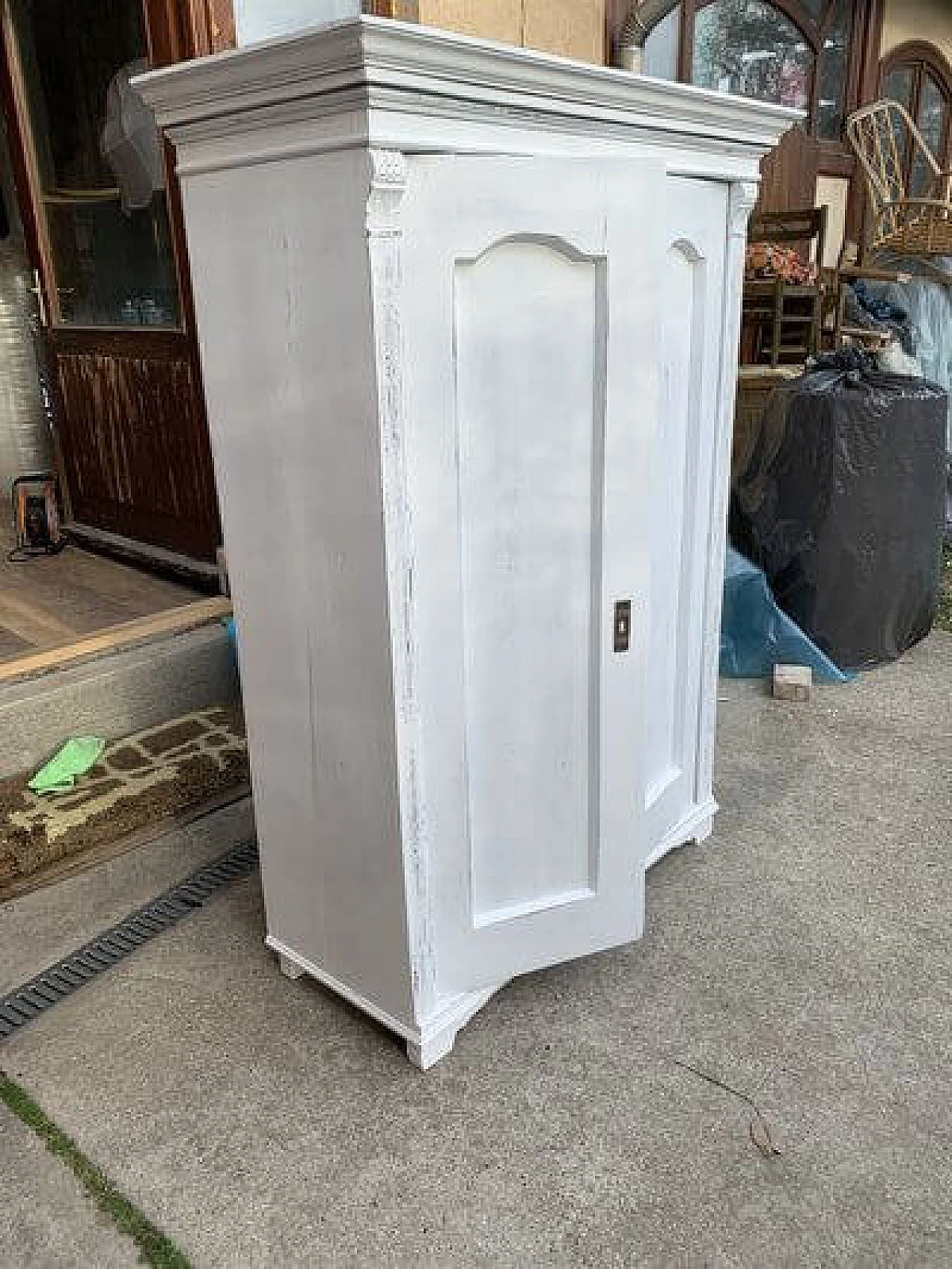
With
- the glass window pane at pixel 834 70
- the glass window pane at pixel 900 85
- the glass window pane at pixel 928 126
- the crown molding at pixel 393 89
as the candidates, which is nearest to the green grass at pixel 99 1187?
the crown molding at pixel 393 89

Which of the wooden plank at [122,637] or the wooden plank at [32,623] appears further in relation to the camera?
the wooden plank at [32,623]

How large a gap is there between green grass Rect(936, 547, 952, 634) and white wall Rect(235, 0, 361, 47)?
334 centimetres

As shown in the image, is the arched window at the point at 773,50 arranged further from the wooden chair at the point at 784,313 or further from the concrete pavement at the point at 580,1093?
the concrete pavement at the point at 580,1093

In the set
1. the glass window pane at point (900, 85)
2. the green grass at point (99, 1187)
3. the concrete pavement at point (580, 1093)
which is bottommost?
the concrete pavement at point (580, 1093)

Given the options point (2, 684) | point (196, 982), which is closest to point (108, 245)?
point (2, 684)

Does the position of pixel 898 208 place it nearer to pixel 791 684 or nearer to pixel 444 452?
pixel 791 684

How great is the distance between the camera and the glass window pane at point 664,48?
4.87 metres

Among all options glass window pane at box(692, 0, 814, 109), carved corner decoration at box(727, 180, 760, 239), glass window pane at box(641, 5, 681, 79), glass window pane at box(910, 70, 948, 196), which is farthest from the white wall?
glass window pane at box(910, 70, 948, 196)

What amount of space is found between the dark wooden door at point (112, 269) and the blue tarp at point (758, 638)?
199 centimetres

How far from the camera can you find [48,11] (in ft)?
11.5

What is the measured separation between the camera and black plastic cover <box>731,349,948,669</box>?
3637 mm

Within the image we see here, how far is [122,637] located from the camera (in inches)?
122

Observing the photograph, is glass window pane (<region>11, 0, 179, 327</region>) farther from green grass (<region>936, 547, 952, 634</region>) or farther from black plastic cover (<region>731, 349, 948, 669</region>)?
green grass (<region>936, 547, 952, 634</region>)

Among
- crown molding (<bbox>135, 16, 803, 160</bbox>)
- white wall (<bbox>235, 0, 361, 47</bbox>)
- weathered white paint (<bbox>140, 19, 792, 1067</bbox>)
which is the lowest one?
weathered white paint (<bbox>140, 19, 792, 1067</bbox>)
